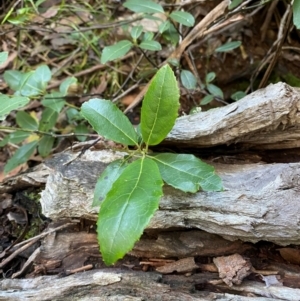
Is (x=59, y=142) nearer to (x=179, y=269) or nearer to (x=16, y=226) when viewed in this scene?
(x=16, y=226)

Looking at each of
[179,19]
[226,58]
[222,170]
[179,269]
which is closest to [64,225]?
[179,269]

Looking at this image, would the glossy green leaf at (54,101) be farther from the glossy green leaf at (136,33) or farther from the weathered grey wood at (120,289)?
the weathered grey wood at (120,289)

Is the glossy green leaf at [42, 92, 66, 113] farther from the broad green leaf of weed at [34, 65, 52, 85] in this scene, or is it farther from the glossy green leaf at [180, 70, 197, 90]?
the glossy green leaf at [180, 70, 197, 90]

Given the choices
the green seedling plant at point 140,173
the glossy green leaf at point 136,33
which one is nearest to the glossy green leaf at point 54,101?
the glossy green leaf at point 136,33

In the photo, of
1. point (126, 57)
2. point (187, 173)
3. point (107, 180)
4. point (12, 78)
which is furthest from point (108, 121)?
point (126, 57)

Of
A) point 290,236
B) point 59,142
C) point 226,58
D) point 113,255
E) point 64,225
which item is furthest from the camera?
point 226,58

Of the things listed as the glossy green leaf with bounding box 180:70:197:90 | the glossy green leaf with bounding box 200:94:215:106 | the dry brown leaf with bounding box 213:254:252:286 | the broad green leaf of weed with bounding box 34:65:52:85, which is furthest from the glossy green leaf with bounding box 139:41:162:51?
the dry brown leaf with bounding box 213:254:252:286
